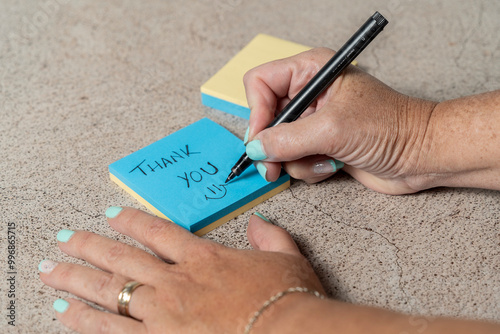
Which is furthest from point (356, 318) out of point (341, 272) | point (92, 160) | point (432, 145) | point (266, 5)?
point (266, 5)

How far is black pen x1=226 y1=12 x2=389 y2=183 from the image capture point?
0.97 meters

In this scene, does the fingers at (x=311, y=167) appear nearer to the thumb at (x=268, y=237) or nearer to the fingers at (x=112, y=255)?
the thumb at (x=268, y=237)

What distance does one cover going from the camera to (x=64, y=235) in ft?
3.04

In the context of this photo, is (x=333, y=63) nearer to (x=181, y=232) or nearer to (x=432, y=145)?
(x=432, y=145)

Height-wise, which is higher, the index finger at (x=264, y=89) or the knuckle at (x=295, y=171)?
the index finger at (x=264, y=89)

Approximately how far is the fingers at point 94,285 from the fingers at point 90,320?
0.05 ft

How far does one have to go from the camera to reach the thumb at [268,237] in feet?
2.85

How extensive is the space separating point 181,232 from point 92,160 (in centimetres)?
35

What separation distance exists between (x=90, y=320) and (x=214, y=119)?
0.57 meters

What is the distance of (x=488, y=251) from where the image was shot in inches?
36.5

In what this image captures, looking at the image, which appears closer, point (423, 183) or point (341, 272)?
point (341, 272)

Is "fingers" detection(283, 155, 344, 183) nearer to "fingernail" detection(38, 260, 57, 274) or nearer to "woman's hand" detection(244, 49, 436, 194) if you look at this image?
"woman's hand" detection(244, 49, 436, 194)

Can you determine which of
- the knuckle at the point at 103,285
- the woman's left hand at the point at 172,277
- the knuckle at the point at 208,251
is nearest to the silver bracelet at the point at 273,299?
the woman's left hand at the point at 172,277

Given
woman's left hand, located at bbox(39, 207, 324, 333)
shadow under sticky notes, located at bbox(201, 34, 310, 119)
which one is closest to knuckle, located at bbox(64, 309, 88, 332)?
woman's left hand, located at bbox(39, 207, 324, 333)
